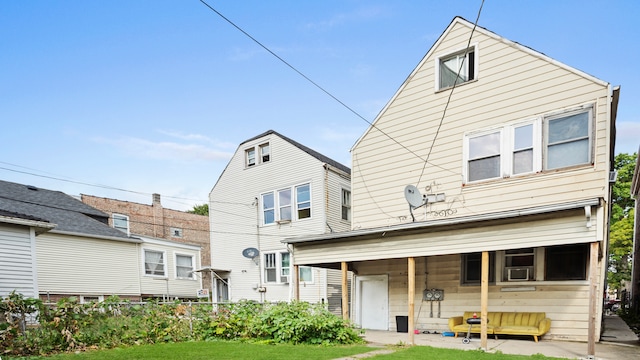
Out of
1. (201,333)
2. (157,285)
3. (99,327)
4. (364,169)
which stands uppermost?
(364,169)

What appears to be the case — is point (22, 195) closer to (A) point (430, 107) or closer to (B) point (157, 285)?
(B) point (157, 285)

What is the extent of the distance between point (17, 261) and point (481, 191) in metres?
12.9

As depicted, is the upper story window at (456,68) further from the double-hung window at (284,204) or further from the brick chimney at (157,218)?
the brick chimney at (157,218)

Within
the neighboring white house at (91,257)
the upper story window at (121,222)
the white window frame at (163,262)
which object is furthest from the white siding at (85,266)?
the upper story window at (121,222)

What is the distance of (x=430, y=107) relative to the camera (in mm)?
10688

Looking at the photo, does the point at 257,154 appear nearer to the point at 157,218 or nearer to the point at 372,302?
the point at 372,302

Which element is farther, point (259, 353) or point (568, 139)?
point (568, 139)

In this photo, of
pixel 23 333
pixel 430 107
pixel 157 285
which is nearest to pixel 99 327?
pixel 23 333

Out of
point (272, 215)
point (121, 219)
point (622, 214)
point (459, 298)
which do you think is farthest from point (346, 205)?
point (622, 214)

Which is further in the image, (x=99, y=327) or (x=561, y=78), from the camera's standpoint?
(x=561, y=78)

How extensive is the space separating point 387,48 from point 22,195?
19.1m

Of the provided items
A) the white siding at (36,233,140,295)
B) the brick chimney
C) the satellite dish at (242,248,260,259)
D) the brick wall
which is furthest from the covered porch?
the brick chimney

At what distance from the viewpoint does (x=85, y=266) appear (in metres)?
17.5

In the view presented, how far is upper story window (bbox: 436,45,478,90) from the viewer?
33.5 ft
